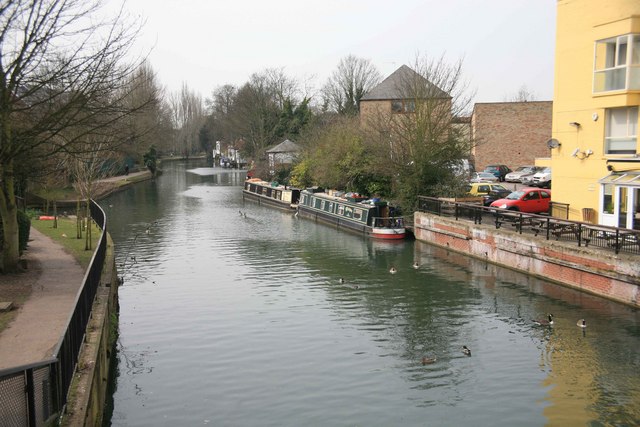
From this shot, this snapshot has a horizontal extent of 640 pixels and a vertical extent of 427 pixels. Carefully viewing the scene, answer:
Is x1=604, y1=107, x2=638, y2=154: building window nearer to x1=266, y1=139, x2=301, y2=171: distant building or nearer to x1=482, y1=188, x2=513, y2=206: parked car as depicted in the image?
x1=482, y1=188, x2=513, y2=206: parked car

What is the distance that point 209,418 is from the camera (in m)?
10.1

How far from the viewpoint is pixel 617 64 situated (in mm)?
19859

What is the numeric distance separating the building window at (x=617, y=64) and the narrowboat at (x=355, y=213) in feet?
35.1

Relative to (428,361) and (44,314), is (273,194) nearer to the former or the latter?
(428,361)

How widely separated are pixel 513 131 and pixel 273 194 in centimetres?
1871

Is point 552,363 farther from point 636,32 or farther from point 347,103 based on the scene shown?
point 347,103

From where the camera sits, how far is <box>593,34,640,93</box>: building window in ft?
63.4

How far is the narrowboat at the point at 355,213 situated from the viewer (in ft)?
92.8

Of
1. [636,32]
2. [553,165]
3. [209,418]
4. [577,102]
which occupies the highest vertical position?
[636,32]

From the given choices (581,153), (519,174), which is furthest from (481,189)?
(581,153)

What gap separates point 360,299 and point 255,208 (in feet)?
81.6

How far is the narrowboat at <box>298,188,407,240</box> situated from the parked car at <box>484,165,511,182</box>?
1251cm

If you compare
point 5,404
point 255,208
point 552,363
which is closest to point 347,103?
point 255,208

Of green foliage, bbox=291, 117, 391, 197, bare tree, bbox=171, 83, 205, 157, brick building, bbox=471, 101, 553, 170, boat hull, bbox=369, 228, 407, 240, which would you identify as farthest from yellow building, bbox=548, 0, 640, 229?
bare tree, bbox=171, 83, 205, 157
